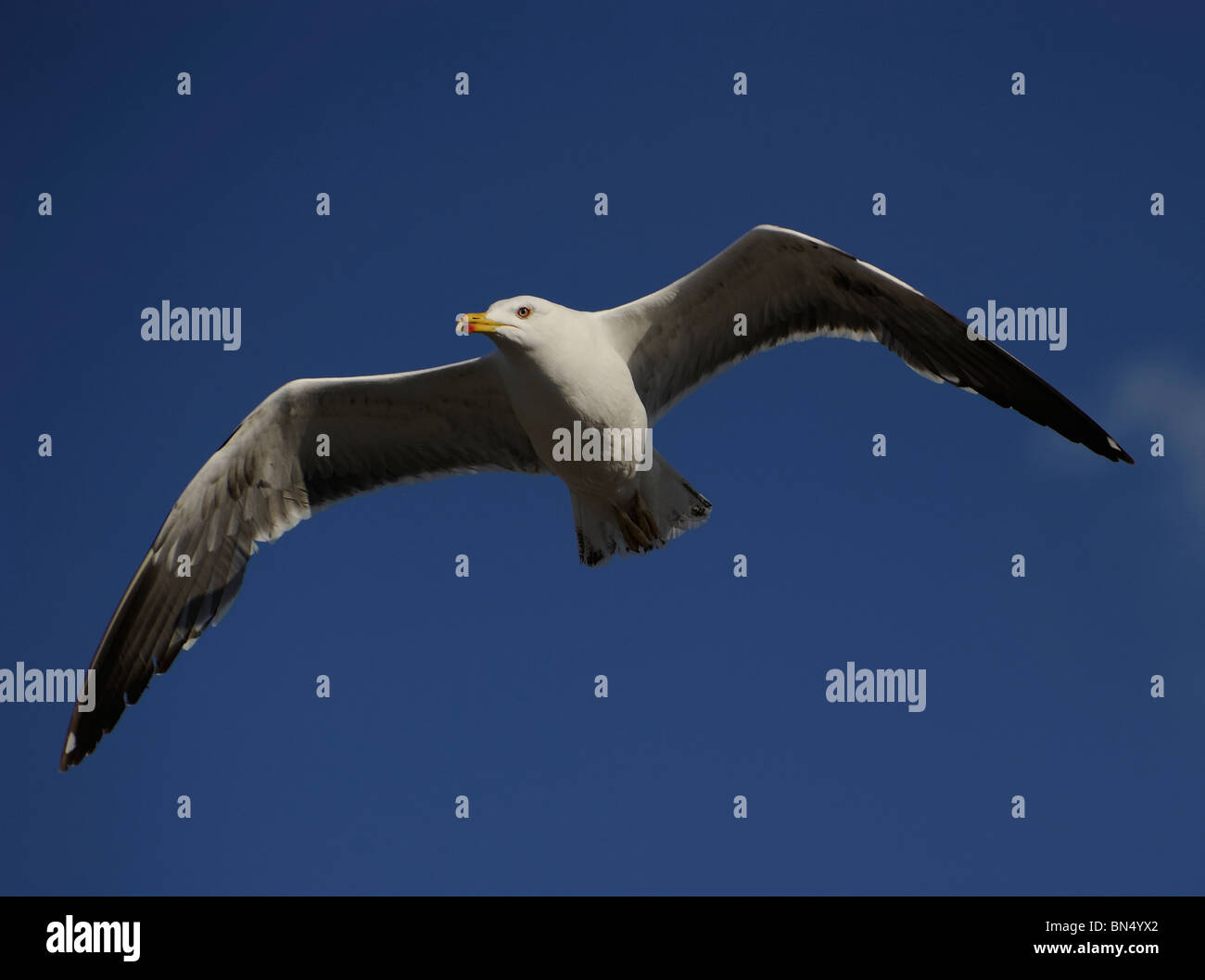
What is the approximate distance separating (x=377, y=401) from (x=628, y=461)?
1.67 metres

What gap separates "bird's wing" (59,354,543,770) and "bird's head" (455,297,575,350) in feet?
2.59

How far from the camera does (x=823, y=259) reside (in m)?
7.64

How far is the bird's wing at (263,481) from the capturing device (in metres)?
8.16

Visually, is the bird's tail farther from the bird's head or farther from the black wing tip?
the black wing tip

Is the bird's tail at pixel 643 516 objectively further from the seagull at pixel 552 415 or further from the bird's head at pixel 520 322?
the bird's head at pixel 520 322

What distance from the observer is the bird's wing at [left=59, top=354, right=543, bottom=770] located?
26.8 feet

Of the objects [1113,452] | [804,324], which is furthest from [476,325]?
[1113,452]

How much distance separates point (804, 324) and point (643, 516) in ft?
4.93

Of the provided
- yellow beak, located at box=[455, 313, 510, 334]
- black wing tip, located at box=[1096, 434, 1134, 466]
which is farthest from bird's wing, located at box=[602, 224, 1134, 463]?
yellow beak, located at box=[455, 313, 510, 334]

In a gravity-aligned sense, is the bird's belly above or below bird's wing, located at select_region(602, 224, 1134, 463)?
below

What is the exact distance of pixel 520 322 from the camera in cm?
731

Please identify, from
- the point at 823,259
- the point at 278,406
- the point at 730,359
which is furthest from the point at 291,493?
the point at 823,259

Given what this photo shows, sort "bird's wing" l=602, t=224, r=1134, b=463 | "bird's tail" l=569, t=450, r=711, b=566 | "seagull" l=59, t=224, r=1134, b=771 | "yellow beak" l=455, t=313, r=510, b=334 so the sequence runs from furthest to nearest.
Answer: "bird's tail" l=569, t=450, r=711, b=566 → "bird's wing" l=602, t=224, r=1134, b=463 → "seagull" l=59, t=224, r=1134, b=771 → "yellow beak" l=455, t=313, r=510, b=334

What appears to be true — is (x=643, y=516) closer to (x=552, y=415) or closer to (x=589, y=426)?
(x=589, y=426)
